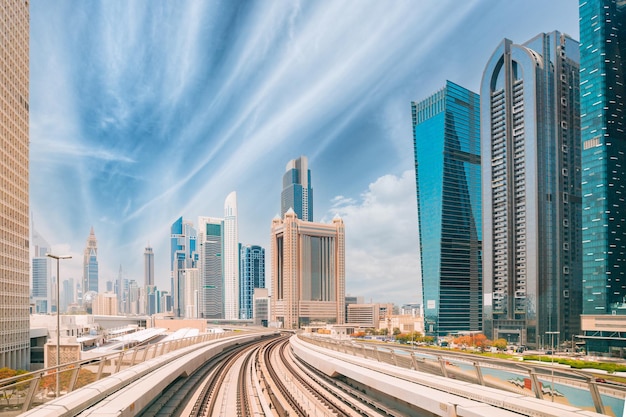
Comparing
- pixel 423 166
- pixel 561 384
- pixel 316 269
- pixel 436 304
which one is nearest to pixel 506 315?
pixel 436 304

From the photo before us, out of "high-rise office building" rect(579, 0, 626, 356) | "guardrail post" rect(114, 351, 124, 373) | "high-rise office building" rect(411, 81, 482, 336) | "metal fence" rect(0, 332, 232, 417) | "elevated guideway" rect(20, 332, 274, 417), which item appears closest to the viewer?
"metal fence" rect(0, 332, 232, 417)

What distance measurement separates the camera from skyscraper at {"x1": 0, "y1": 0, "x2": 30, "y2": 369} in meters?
61.4

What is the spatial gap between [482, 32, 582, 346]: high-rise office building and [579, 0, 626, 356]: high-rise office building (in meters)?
11.6

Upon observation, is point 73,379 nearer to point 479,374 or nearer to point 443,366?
point 443,366

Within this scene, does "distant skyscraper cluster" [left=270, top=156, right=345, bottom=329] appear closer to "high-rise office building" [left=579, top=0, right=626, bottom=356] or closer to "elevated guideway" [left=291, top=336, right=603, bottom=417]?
"high-rise office building" [left=579, top=0, right=626, bottom=356]

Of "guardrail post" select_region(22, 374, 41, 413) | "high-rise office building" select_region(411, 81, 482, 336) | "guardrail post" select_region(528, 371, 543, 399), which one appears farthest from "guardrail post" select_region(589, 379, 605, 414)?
"high-rise office building" select_region(411, 81, 482, 336)

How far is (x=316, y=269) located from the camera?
6644 inches

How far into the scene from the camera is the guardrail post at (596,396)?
7301mm

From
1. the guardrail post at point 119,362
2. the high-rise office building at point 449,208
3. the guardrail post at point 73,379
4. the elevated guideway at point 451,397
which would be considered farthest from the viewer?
the high-rise office building at point 449,208

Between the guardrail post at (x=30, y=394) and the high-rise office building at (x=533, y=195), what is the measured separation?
94.2 m

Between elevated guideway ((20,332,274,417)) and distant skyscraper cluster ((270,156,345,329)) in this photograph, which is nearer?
elevated guideway ((20,332,274,417))

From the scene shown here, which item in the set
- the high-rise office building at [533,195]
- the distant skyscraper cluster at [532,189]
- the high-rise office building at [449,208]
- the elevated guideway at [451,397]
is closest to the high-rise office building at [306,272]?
the high-rise office building at [449,208]

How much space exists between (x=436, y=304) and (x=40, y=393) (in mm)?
115306

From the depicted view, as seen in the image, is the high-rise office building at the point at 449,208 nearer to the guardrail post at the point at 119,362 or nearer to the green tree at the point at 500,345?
the green tree at the point at 500,345
